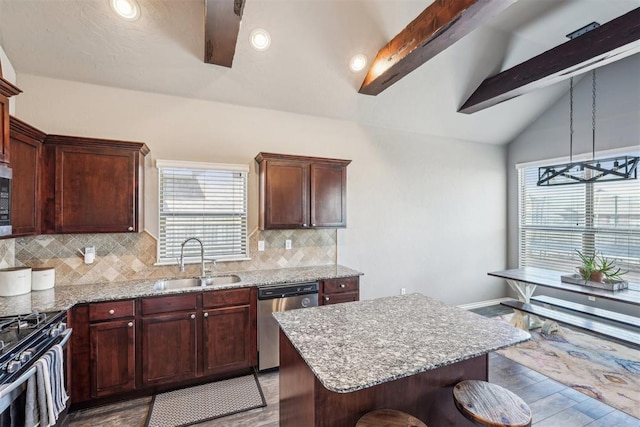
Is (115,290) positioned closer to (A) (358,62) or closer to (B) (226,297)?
(B) (226,297)

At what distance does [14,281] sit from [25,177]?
84 cm

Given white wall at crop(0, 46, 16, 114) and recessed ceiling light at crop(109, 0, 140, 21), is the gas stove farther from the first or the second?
recessed ceiling light at crop(109, 0, 140, 21)

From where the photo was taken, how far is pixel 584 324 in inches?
133

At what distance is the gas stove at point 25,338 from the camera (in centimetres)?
155

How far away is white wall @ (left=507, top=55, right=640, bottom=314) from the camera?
3.93 m

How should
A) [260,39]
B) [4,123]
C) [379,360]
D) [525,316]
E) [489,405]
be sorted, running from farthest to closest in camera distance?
1. [525,316]
2. [260,39]
3. [4,123]
4. [489,405]
5. [379,360]

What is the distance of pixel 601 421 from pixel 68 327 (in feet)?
13.9

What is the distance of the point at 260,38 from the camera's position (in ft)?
9.74

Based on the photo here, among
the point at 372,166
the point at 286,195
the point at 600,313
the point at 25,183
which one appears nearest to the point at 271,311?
the point at 286,195

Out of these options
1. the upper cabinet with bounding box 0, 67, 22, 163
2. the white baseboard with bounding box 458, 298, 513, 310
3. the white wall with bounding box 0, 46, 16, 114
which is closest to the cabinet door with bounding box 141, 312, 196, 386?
the upper cabinet with bounding box 0, 67, 22, 163

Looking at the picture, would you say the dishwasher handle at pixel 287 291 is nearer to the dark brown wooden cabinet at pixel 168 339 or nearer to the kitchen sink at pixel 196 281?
the kitchen sink at pixel 196 281

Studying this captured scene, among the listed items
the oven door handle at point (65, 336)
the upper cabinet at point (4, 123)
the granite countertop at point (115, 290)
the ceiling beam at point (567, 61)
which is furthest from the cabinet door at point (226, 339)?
the ceiling beam at point (567, 61)

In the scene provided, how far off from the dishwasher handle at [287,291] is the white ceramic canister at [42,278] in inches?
72.2

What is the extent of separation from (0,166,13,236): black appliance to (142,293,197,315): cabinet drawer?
1056mm
